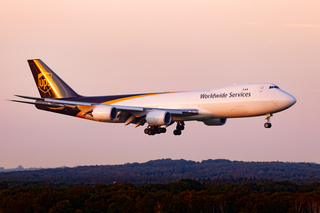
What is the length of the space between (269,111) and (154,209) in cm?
3251

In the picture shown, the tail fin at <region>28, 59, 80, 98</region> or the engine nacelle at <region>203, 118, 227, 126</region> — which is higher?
the tail fin at <region>28, 59, 80, 98</region>

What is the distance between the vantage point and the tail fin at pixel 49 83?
67188 millimetres

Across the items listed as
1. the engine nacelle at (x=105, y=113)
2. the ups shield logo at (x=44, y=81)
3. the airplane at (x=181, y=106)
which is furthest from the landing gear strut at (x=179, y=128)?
the ups shield logo at (x=44, y=81)

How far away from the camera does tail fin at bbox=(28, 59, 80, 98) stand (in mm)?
67188

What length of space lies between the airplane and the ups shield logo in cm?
402

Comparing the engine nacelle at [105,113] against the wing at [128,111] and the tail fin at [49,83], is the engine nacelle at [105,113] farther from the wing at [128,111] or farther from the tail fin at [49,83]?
the tail fin at [49,83]

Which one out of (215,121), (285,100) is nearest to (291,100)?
(285,100)

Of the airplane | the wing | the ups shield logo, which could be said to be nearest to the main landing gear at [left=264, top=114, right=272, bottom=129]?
the airplane

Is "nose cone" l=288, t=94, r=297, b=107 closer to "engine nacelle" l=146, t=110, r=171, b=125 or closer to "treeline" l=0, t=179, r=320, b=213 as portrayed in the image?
"engine nacelle" l=146, t=110, r=171, b=125

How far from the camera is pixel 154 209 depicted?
72.8 metres

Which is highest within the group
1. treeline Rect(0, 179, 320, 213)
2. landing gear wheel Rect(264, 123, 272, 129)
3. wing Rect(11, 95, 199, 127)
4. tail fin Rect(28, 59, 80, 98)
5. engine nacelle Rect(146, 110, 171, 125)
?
tail fin Rect(28, 59, 80, 98)

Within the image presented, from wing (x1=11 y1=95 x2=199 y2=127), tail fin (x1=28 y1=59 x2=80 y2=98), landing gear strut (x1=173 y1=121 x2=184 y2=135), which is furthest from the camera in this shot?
tail fin (x1=28 y1=59 x2=80 y2=98)

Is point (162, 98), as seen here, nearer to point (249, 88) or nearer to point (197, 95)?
point (197, 95)

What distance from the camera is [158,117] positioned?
52.2 m
